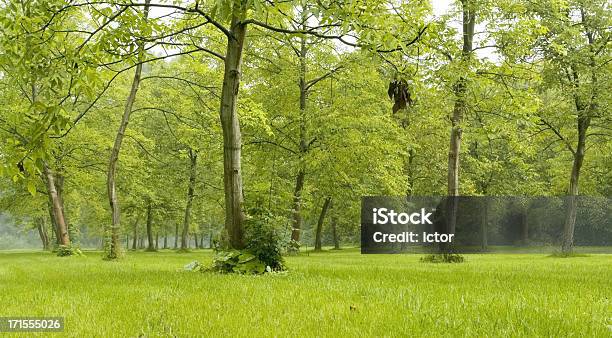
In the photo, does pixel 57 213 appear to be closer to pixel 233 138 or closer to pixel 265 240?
pixel 233 138

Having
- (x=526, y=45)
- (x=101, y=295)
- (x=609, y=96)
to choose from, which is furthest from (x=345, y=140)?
(x=101, y=295)

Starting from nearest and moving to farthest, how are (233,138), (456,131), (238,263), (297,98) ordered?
(238,263) → (233,138) → (456,131) → (297,98)

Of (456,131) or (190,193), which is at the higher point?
(456,131)

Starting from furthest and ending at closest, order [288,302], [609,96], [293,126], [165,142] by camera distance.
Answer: [165,142], [293,126], [609,96], [288,302]

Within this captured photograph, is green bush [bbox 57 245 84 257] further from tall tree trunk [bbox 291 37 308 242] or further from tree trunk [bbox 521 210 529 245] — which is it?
tree trunk [bbox 521 210 529 245]

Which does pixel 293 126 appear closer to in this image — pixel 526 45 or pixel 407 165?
pixel 526 45

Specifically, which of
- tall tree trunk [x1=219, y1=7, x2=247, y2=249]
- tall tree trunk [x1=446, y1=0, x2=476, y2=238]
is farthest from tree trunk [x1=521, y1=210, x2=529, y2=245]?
tall tree trunk [x1=219, y1=7, x2=247, y2=249]

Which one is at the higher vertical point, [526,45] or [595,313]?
[526,45]

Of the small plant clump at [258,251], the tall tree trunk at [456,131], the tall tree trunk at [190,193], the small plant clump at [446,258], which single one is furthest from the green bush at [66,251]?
the tall tree trunk at [456,131]

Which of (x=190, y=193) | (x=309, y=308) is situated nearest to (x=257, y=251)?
(x=309, y=308)

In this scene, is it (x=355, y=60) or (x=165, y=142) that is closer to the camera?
(x=355, y=60)

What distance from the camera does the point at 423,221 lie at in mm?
34531

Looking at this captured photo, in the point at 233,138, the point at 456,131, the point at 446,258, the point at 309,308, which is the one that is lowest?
the point at 446,258

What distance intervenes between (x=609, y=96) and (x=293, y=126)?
13811 mm
